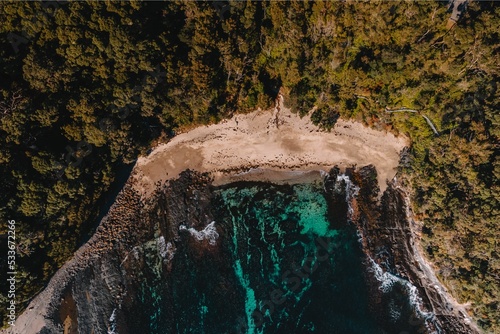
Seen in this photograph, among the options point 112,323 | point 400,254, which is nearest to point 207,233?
point 112,323

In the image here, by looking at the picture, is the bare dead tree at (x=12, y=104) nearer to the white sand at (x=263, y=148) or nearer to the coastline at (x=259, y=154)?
the white sand at (x=263, y=148)

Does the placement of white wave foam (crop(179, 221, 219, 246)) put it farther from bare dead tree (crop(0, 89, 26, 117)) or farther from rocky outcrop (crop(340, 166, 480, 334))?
bare dead tree (crop(0, 89, 26, 117))

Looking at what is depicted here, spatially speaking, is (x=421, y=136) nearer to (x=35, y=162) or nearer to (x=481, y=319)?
(x=481, y=319)

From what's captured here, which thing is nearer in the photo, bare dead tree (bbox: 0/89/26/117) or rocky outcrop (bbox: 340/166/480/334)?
bare dead tree (bbox: 0/89/26/117)

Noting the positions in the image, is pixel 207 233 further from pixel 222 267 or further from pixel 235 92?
pixel 235 92

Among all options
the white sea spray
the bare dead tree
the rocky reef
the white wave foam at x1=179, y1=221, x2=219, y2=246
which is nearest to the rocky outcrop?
the rocky reef

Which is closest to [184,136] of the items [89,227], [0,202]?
[89,227]
